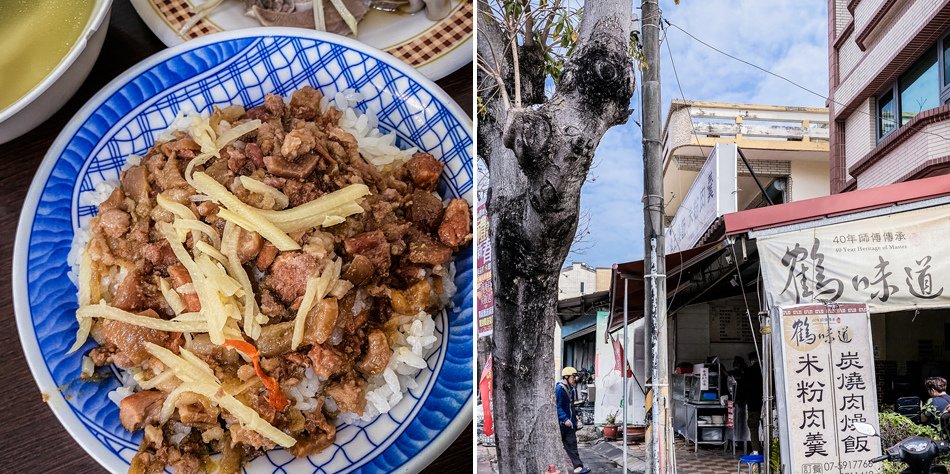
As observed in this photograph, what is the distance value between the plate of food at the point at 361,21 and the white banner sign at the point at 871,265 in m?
2.12

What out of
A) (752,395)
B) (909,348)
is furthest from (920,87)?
(752,395)

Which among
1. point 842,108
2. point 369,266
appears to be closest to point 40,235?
point 369,266

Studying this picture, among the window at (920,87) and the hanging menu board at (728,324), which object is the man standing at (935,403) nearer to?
the window at (920,87)

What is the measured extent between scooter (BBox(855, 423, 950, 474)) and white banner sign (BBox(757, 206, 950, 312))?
2.03ft

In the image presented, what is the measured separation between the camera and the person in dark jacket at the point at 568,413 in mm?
1535

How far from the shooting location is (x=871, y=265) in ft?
10.9

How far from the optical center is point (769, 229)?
3340 millimetres

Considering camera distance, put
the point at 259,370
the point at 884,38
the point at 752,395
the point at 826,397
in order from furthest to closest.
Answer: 1. the point at 752,395
2. the point at 884,38
3. the point at 826,397
4. the point at 259,370

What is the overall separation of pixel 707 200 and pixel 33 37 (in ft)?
→ 8.92

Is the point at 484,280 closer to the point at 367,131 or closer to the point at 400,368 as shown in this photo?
the point at 400,368

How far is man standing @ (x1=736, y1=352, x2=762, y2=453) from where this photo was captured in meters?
5.66

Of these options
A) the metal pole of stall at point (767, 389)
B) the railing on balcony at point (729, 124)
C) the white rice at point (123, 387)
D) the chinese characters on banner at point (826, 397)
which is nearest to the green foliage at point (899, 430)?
the chinese characters on banner at point (826, 397)

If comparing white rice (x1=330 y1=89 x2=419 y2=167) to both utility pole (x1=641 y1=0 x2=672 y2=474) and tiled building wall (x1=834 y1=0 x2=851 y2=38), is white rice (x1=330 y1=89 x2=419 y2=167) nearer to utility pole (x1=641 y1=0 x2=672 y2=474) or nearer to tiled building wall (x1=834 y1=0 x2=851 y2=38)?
utility pole (x1=641 y1=0 x2=672 y2=474)

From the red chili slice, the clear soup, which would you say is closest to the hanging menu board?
the red chili slice
